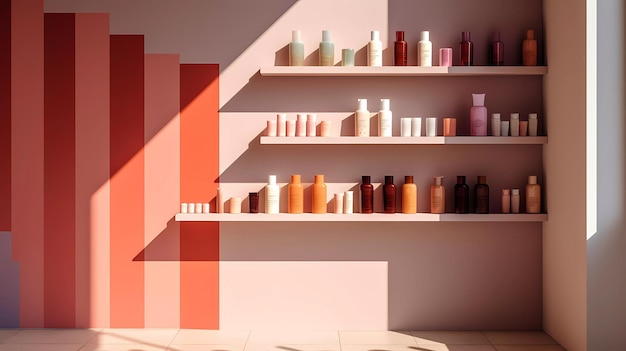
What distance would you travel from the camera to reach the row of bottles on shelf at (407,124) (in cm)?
338

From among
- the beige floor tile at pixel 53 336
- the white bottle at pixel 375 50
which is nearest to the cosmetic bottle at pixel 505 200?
the white bottle at pixel 375 50

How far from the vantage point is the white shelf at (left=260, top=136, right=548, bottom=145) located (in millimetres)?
3336

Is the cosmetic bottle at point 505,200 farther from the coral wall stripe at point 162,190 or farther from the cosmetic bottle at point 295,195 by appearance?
the coral wall stripe at point 162,190

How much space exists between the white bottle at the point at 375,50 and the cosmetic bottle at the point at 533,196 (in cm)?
97

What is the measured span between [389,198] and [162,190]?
117cm

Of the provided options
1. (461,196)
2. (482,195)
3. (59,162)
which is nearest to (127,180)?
(59,162)

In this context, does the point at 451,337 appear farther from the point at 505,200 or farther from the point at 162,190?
the point at 162,190

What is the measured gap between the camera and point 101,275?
3521mm

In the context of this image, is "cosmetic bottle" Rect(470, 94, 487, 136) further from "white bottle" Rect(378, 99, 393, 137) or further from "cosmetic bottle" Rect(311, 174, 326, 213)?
"cosmetic bottle" Rect(311, 174, 326, 213)

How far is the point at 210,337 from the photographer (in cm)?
339

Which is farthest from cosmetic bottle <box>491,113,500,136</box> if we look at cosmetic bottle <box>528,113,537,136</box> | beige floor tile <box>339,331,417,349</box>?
beige floor tile <box>339,331,417,349</box>
